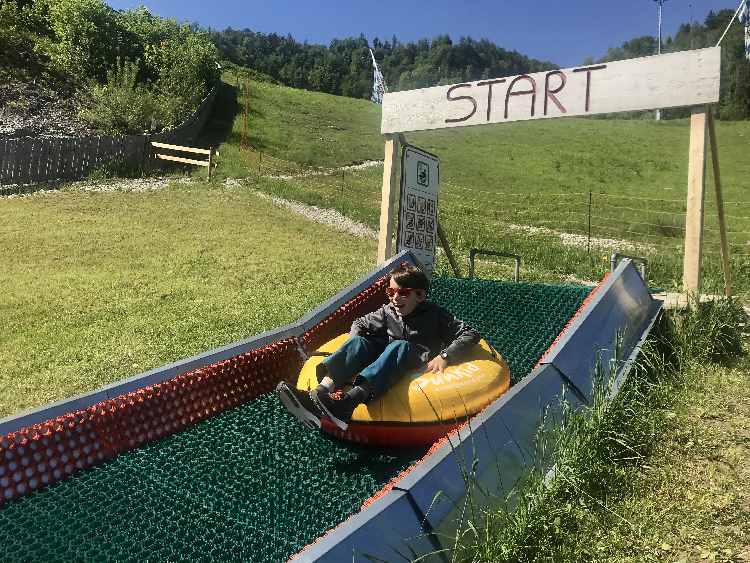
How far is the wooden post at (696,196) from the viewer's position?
15.9ft

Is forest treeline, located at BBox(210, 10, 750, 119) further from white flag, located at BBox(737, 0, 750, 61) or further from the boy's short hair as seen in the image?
the boy's short hair

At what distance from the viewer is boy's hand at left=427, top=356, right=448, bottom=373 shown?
3607mm

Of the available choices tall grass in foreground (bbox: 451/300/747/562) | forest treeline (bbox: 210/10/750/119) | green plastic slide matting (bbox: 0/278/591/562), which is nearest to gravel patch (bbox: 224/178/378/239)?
tall grass in foreground (bbox: 451/300/747/562)

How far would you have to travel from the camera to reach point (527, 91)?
5.66 metres

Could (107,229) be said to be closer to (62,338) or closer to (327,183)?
(62,338)

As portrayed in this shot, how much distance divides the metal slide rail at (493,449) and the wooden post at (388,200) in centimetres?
266

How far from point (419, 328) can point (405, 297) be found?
0.22 m

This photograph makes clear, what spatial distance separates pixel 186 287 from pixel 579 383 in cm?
589

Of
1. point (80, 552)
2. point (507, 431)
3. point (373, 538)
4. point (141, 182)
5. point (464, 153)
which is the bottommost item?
point (80, 552)

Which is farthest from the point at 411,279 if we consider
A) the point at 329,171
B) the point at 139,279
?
the point at 329,171

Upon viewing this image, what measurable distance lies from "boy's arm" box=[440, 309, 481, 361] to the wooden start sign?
8.35 ft

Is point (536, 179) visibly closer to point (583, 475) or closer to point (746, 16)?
point (583, 475)

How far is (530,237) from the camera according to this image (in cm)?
1452

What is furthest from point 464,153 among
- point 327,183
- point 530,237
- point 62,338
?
point 62,338
